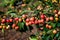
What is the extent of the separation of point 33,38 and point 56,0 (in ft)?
4.58

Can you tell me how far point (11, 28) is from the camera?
18.3 feet

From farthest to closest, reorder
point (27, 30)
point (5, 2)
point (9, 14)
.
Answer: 1. point (5, 2)
2. point (9, 14)
3. point (27, 30)

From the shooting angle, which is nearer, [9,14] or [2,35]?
[2,35]

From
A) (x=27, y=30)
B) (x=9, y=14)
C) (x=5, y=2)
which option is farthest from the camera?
(x=5, y=2)

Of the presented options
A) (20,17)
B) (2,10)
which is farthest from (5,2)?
(20,17)

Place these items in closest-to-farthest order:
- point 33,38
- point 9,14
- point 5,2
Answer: point 33,38 → point 9,14 → point 5,2

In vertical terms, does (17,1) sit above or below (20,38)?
above

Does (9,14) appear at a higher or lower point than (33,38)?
higher

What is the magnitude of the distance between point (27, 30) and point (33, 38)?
0.39 meters

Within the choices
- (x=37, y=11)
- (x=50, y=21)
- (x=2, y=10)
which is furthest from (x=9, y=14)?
(x=50, y=21)

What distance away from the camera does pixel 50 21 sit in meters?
5.45

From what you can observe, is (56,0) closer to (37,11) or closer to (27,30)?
(37,11)

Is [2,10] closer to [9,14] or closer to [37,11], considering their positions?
[9,14]

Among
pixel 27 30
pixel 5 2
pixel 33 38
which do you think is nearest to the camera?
pixel 33 38
